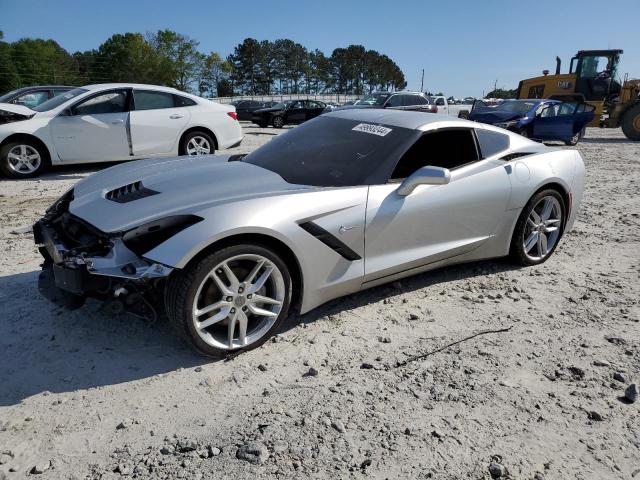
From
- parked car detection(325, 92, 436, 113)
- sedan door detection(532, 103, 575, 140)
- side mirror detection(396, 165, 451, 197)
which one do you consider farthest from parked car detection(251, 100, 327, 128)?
side mirror detection(396, 165, 451, 197)

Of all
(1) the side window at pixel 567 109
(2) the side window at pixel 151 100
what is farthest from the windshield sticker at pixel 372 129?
(1) the side window at pixel 567 109

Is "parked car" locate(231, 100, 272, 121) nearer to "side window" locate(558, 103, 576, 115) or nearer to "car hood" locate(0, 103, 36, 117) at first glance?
"side window" locate(558, 103, 576, 115)

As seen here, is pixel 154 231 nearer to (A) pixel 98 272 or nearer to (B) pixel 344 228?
(A) pixel 98 272

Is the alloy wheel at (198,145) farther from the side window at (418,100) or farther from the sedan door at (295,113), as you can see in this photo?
the sedan door at (295,113)

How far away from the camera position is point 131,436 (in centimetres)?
226

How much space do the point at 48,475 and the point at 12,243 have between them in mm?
3323

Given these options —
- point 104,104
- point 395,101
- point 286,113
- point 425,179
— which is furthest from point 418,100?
point 425,179

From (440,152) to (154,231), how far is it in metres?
2.19

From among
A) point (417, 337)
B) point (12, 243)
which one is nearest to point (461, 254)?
point (417, 337)

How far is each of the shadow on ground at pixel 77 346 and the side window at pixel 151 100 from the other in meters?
5.32

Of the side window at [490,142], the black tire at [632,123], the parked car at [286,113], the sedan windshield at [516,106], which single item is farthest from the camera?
the parked car at [286,113]

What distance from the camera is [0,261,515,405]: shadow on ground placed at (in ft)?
8.70

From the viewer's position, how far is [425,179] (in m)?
3.20

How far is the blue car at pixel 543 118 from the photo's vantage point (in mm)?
14039
